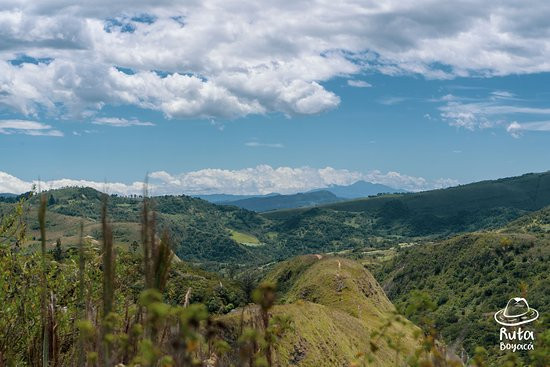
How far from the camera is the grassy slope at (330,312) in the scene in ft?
147

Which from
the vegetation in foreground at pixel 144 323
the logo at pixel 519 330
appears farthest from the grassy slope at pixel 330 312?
the logo at pixel 519 330

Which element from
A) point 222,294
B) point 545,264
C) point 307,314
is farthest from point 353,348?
point 545,264

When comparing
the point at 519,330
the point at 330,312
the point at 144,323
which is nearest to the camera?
the point at 144,323

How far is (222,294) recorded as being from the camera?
3573 inches

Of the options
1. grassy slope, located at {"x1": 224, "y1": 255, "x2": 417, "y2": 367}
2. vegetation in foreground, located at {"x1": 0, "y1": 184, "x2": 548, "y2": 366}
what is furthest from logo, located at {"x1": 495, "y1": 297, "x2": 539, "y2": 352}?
grassy slope, located at {"x1": 224, "y1": 255, "x2": 417, "y2": 367}

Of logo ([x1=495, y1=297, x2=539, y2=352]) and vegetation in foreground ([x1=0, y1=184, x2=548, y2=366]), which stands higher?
vegetation in foreground ([x1=0, y1=184, x2=548, y2=366])

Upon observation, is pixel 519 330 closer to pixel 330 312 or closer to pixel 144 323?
pixel 144 323

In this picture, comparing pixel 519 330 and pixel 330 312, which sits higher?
pixel 519 330

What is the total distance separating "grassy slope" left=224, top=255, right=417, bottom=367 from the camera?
44.8m

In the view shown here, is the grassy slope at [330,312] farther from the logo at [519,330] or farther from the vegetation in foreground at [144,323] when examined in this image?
the logo at [519,330]

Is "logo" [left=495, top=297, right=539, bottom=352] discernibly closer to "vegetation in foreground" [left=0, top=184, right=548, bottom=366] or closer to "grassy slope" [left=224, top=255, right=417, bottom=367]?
"vegetation in foreground" [left=0, top=184, right=548, bottom=366]

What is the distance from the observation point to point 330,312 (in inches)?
2279

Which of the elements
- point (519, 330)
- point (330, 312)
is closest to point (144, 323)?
point (519, 330)

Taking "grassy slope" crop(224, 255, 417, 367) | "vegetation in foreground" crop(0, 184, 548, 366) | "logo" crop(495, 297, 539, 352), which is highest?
"vegetation in foreground" crop(0, 184, 548, 366)
